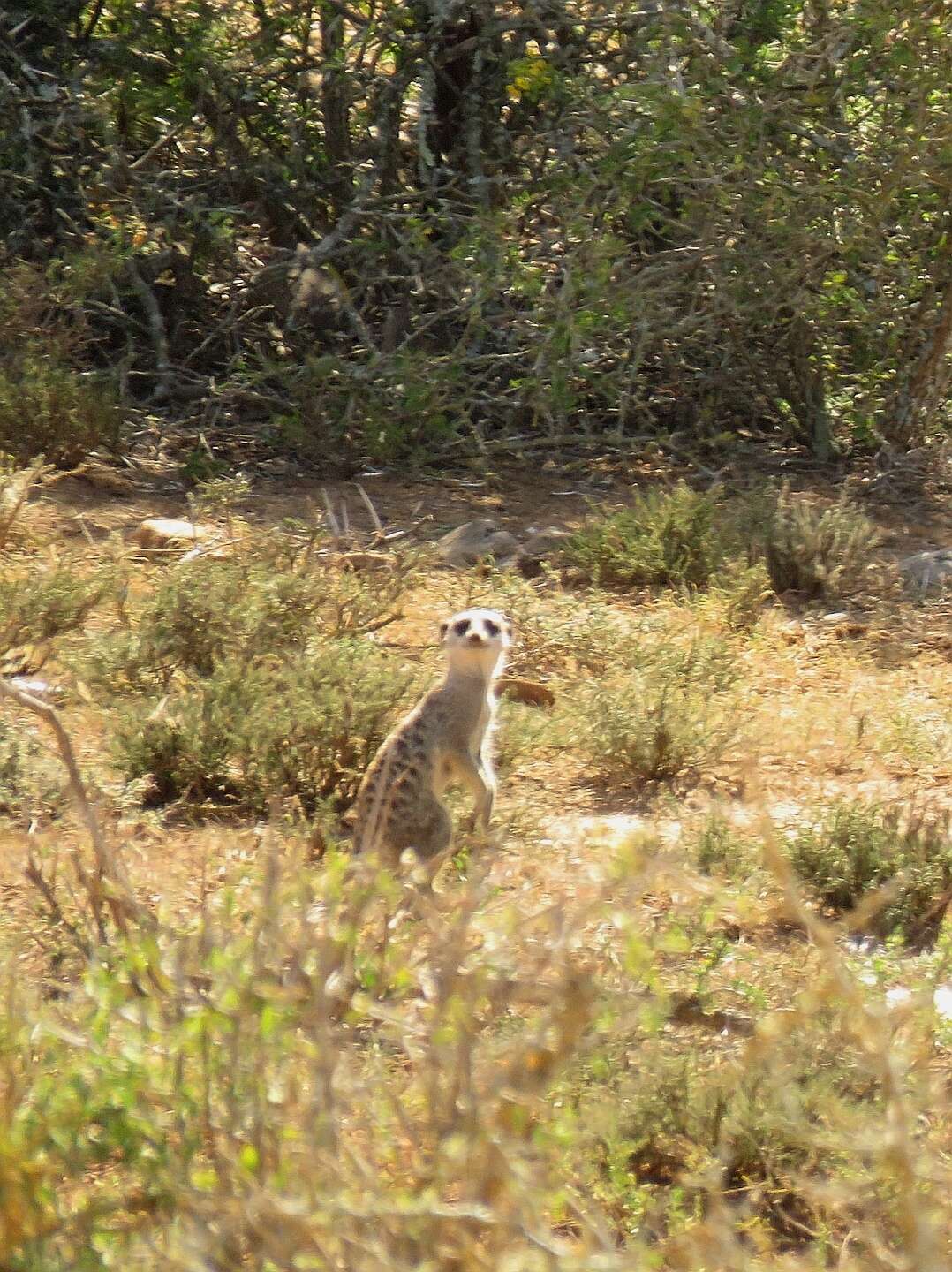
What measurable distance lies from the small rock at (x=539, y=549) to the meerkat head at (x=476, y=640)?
6.57ft

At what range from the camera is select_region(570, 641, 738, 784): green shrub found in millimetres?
4840

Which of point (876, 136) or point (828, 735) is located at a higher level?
point (876, 136)

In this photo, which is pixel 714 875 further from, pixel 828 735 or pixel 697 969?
pixel 828 735

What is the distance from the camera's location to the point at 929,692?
224 inches

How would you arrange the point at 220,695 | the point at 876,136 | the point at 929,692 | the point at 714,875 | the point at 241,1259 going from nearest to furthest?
1. the point at 241,1259
2. the point at 714,875
3. the point at 220,695
4. the point at 929,692
5. the point at 876,136

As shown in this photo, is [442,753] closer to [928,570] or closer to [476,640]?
[476,640]

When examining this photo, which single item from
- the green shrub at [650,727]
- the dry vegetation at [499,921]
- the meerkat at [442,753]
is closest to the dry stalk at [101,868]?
the dry vegetation at [499,921]

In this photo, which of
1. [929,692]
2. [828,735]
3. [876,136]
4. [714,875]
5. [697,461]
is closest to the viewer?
[714,875]

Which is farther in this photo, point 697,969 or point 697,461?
point 697,461

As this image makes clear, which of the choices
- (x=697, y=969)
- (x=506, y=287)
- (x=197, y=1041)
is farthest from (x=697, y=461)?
(x=197, y=1041)

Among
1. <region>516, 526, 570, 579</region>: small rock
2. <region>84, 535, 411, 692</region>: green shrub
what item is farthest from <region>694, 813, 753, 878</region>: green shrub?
<region>516, 526, 570, 579</region>: small rock

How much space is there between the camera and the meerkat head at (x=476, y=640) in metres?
4.46

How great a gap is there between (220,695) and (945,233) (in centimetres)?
424

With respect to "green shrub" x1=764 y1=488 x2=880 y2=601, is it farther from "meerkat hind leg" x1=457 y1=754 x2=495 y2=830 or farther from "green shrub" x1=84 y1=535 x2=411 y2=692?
"meerkat hind leg" x1=457 y1=754 x2=495 y2=830
